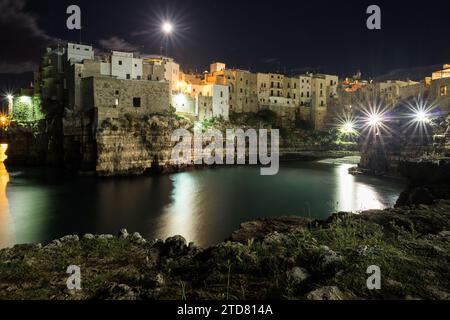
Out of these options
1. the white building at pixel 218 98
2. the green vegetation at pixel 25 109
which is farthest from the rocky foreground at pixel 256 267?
the green vegetation at pixel 25 109

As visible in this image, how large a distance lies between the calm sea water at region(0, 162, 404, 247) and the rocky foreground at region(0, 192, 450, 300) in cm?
847

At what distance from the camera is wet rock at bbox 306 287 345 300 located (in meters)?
3.94

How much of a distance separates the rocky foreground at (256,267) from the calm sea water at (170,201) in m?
8.47

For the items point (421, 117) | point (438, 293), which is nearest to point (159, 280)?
point (438, 293)

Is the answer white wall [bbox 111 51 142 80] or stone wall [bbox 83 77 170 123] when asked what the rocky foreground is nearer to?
stone wall [bbox 83 77 170 123]

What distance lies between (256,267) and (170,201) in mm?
20094

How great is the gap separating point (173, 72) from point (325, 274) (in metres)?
47.6

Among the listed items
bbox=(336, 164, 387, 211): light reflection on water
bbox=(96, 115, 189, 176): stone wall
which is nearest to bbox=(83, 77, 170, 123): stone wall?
bbox=(96, 115, 189, 176): stone wall

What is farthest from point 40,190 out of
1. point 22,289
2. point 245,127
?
point 245,127

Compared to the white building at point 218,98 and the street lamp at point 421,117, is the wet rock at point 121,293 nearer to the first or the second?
the street lamp at point 421,117

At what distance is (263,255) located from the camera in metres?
5.79

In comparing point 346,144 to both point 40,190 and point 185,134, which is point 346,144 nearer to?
point 185,134

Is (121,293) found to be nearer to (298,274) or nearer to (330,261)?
(298,274)

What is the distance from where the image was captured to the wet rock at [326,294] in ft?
12.9
